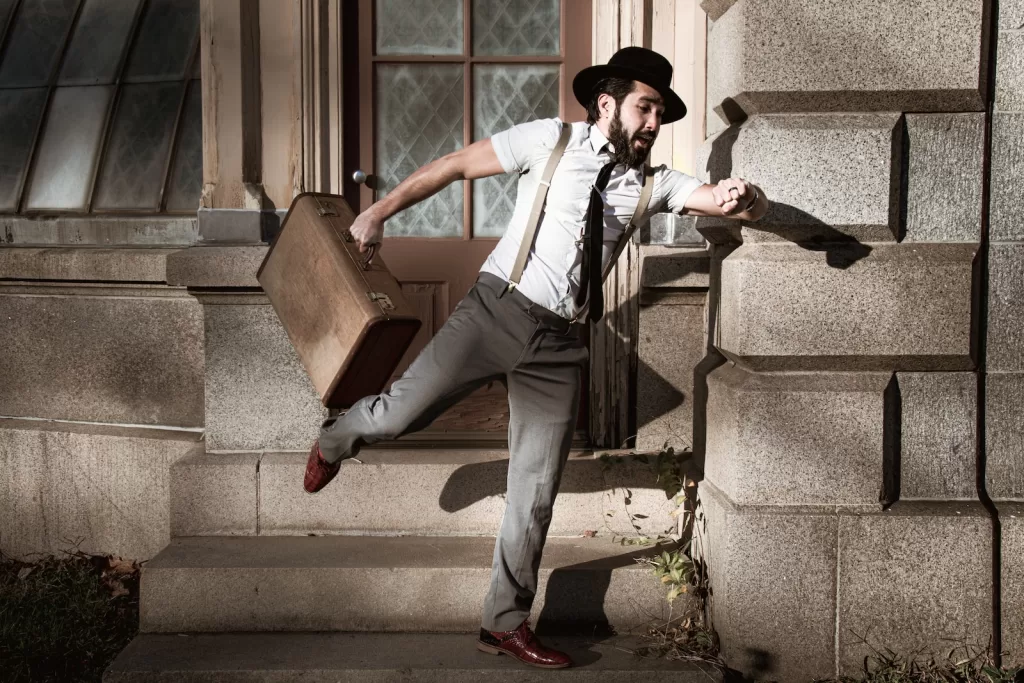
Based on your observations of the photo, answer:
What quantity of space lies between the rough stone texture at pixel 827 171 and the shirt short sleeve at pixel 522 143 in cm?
76

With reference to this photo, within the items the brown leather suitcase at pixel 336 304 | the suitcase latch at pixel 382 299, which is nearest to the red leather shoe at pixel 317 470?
the brown leather suitcase at pixel 336 304

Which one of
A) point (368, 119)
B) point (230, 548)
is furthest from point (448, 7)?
point (230, 548)

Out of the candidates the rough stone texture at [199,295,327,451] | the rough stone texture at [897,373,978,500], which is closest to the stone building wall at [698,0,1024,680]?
the rough stone texture at [897,373,978,500]

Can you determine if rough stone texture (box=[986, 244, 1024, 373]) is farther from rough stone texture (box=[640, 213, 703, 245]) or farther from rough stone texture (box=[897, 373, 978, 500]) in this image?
rough stone texture (box=[640, 213, 703, 245])

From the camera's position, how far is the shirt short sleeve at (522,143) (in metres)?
3.58

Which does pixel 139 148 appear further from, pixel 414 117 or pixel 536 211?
pixel 536 211

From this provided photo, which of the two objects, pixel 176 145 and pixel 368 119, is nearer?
pixel 368 119

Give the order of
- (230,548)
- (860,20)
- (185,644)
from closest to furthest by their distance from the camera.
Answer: (860,20) < (185,644) < (230,548)

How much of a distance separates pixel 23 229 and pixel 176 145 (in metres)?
1.05

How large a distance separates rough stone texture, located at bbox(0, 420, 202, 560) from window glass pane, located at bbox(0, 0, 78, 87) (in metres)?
2.16

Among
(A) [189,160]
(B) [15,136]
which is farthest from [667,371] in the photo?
(B) [15,136]

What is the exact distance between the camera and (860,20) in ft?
12.1

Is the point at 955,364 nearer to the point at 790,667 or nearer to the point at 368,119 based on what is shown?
the point at 790,667

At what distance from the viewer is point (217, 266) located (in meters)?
4.62
